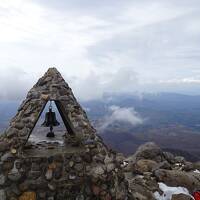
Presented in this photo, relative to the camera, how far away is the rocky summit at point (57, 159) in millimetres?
10914

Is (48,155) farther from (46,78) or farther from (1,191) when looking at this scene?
(46,78)

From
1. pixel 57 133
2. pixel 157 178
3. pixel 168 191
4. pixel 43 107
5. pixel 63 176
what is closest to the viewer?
pixel 63 176

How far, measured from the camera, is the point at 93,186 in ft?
37.4

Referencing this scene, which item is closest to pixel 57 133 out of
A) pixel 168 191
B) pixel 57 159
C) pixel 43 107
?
pixel 43 107

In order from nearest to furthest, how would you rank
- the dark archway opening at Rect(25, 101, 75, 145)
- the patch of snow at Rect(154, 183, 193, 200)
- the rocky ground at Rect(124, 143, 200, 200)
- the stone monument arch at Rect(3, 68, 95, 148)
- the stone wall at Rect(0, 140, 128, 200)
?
the stone wall at Rect(0, 140, 128, 200), the stone monument arch at Rect(3, 68, 95, 148), the dark archway opening at Rect(25, 101, 75, 145), the rocky ground at Rect(124, 143, 200, 200), the patch of snow at Rect(154, 183, 193, 200)

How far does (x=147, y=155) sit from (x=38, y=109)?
13783mm

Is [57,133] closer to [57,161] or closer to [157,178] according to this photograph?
[57,161]

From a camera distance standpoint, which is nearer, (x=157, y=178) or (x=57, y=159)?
(x=57, y=159)

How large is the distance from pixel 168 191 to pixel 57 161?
789 centimetres

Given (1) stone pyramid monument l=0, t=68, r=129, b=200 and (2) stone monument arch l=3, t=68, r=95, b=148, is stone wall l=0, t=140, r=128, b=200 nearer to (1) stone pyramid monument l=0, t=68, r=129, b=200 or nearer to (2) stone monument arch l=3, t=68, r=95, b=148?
(1) stone pyramid monument l=0, t=68, r=129, b=200

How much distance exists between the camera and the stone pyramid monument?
10.9 meters

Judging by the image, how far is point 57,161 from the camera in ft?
36.8

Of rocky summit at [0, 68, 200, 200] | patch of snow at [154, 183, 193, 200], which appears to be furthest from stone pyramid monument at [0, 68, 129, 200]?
patch of snow at [154, 183, 193, 200]

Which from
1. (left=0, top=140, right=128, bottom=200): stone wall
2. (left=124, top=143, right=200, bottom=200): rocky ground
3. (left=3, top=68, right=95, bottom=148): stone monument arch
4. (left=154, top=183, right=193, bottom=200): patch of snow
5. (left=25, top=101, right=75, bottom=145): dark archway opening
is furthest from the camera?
(left=154, top=183, right=193, bottom=200): patch of snow
